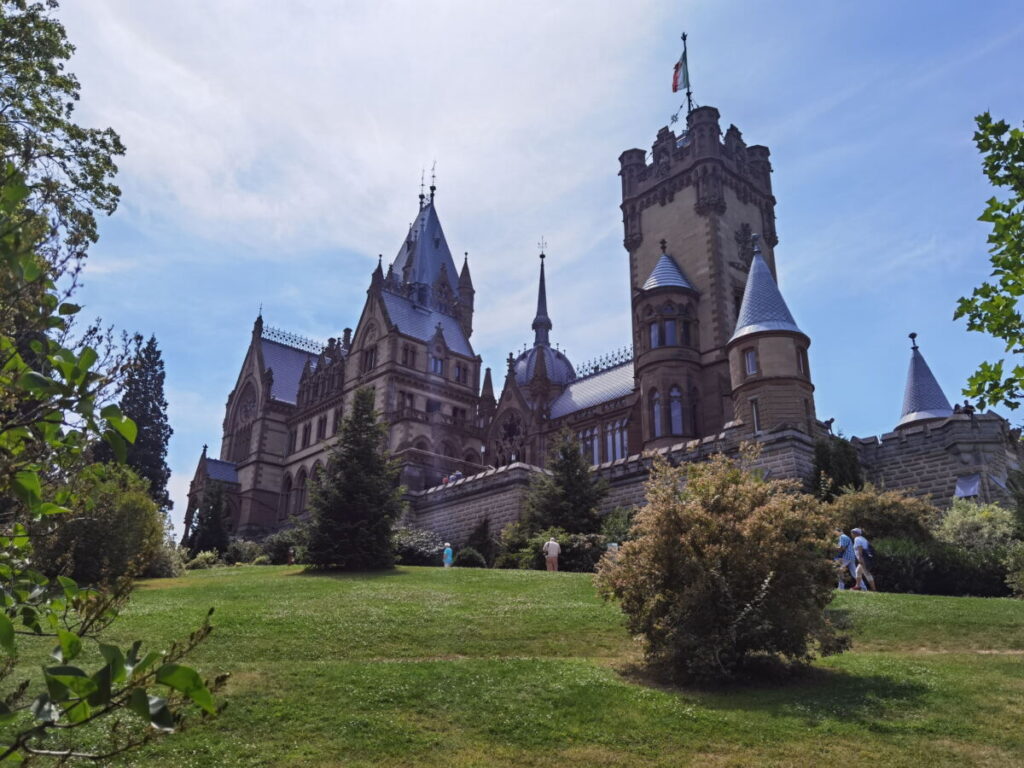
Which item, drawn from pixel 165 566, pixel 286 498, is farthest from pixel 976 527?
pixel 286 498

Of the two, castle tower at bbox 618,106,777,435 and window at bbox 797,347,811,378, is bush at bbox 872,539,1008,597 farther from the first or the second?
castle tower at bbox 618,106,777,435

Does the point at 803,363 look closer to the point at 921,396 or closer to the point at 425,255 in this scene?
the point at 921,396

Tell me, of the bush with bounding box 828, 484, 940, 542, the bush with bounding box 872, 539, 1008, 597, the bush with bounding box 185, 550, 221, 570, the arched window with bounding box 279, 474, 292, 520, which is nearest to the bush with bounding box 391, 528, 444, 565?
the bush with bounding box 185, 550, 221, 570

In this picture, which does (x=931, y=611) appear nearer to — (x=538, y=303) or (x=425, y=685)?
(x=425, y=685)

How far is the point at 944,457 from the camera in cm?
2919

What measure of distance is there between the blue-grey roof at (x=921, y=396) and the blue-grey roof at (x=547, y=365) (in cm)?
2283

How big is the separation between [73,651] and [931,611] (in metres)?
17.2

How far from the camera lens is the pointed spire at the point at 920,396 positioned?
37.3 meters

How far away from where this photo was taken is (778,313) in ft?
117

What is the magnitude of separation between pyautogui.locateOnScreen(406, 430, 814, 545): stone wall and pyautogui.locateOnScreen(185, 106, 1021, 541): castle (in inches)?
3.3

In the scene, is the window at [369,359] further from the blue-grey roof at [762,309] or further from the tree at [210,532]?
the blue-grey roof at [762,309]

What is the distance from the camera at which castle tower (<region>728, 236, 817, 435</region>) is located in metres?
33.2

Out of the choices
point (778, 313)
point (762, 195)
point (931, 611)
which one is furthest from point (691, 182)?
point (931, 611)

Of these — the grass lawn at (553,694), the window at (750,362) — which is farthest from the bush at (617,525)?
the grass lawn at (553,694)
